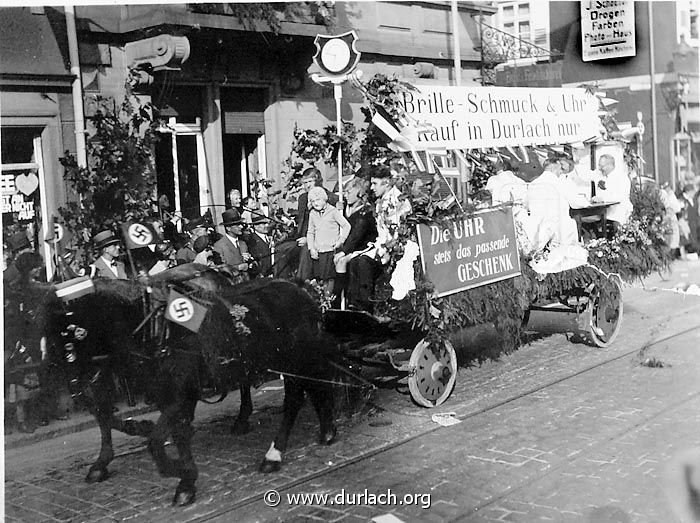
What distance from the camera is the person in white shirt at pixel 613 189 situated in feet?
27.6

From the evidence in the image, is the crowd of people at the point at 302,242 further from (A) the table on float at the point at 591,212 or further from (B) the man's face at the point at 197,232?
(A) the table on float at the point at 591,212

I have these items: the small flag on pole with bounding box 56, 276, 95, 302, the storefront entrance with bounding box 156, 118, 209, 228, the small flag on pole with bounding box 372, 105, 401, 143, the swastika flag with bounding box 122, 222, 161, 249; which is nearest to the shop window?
the swastika flag with bounding box 122, 222, 161, 249

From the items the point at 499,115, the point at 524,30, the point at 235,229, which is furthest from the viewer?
the point at 524,30

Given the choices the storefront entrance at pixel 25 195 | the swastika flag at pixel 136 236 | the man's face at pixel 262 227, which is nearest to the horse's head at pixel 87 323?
the swastika flag at pixel 136 236

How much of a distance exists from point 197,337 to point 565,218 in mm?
4343

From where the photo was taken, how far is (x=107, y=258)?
5484 mm

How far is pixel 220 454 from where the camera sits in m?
5.38

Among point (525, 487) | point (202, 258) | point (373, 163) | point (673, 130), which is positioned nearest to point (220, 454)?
point (202, 258)

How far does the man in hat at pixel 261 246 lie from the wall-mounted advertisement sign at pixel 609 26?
10.9 feet

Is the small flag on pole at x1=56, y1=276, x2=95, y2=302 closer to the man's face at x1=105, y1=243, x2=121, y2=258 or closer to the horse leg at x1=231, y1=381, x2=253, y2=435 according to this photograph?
the man's face at x1=105, y1=243, x2=121, y2=258

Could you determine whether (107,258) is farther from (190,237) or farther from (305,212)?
(305,212)

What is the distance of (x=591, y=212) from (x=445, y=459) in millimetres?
4248

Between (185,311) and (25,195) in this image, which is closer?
(185,311)

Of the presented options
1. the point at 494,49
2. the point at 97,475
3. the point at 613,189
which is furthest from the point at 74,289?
the point at 494,49
